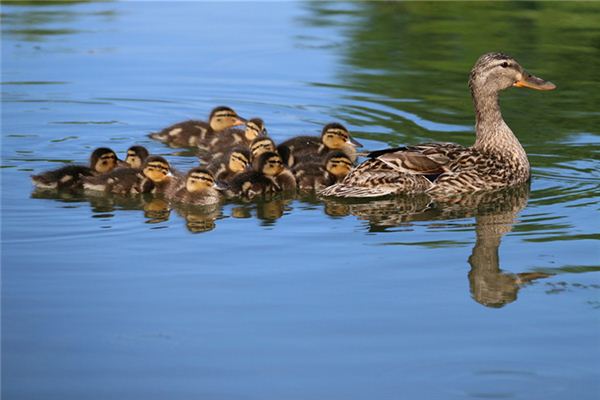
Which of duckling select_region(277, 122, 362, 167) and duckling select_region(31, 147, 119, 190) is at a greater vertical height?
duckling select_region(277, 122, 362, 167)

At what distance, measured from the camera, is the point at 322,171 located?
7.26 metres

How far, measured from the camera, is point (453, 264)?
547 centimetres

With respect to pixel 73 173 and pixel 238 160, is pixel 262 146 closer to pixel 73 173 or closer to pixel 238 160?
pixel 238 160

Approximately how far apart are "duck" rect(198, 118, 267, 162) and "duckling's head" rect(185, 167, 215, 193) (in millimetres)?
1216

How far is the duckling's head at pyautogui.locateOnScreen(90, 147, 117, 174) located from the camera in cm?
720

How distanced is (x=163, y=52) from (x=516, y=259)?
6.25 metres

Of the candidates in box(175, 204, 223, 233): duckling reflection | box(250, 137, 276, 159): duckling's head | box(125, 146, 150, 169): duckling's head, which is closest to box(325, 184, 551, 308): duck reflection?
box(175, 204, 223, 233): duckling reflection

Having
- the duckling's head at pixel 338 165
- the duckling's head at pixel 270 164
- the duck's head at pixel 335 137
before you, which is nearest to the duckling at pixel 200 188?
the duckling's head at pixel 270 164

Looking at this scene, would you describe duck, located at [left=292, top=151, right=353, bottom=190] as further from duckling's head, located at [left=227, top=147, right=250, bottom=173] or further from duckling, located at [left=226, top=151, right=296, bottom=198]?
duckling's head, located at [left=227, top=147, right=250, bottom=173]

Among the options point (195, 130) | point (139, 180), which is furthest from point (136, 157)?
point (195, 130)

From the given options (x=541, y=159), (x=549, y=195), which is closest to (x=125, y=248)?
(x=549, y=195)

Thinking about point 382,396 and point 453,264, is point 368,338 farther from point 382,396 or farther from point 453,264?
point 453,264

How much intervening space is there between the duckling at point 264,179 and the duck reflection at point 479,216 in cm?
36

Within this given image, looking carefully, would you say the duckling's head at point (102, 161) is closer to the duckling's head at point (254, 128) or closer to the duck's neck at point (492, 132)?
the duckling's head at point (254, 128)
